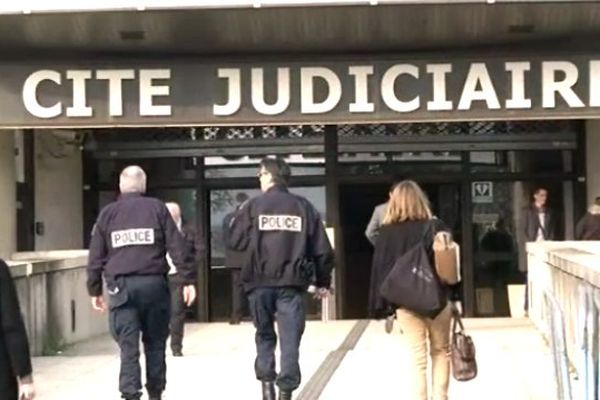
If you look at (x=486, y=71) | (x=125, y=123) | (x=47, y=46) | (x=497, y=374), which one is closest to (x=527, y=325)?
(x=486, y=71)

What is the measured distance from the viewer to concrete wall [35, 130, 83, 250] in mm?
17312

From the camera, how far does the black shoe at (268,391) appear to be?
8195 mm

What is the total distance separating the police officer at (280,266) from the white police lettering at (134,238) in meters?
0.57

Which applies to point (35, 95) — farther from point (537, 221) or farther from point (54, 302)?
point (537, 221)

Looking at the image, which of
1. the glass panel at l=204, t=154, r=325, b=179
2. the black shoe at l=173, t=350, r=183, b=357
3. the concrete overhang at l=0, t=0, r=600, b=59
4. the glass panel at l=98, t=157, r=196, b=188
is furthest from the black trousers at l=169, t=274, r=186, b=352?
the glass panel at l=98, t=157, r=196, b=188

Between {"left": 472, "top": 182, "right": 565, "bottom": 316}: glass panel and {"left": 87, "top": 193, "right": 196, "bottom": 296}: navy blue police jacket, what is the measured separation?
34.5ft

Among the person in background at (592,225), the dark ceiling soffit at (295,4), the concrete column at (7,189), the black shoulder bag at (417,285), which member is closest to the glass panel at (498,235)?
the person in background at (592,225)

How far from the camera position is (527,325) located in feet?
47.2

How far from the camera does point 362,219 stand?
18.4 m

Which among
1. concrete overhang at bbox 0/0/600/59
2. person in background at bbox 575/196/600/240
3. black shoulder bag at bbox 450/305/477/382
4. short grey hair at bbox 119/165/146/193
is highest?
concrete overhang at bbox 0/0/600/59

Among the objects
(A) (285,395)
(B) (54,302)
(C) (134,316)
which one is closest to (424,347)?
(A) (285,395)

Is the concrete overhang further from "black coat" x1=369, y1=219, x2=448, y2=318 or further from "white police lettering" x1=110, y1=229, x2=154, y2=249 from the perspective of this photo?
"black coat" x1=369, y1=219, x2=448, y2=318

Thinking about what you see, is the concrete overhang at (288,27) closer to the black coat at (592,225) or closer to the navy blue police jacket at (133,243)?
the black coat at (592,225)

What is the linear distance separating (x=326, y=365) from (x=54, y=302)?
3472mm
